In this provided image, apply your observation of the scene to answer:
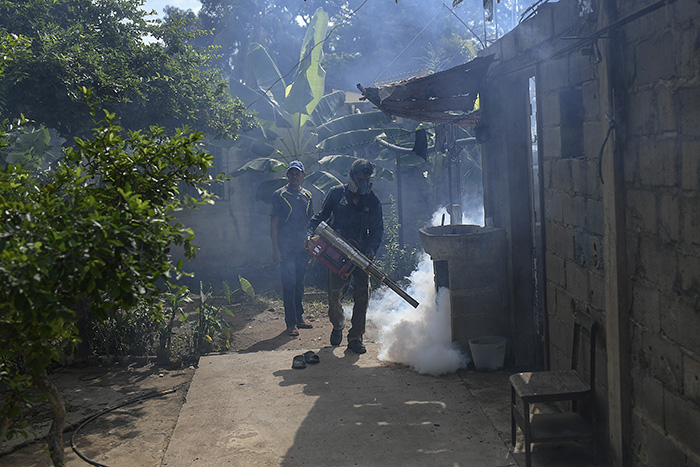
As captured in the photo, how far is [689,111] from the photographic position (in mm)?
3160

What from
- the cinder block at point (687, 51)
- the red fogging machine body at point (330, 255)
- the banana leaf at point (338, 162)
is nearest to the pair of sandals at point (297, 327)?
the red fogging machine body at point (330, 255)

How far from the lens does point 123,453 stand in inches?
195

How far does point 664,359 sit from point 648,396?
13.1 inches

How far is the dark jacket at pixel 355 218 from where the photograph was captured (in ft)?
23.9

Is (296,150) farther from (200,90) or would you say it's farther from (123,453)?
(123,453)

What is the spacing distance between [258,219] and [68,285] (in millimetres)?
12524

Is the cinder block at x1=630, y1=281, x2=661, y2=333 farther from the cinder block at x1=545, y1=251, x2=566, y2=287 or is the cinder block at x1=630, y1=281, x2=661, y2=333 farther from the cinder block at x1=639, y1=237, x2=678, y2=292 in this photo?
the cinder block at x1=545, y1=251, x2=566, y2=287

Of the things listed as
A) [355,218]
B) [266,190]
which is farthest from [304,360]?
[266,190]

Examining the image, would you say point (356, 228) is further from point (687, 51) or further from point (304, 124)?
point (304, 124)

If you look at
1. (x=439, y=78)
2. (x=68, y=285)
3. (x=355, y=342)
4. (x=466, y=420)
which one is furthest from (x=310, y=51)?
(x=68, y=285)

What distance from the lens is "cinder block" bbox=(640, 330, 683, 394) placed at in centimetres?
334

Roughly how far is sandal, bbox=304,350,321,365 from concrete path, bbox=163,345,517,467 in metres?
0.07

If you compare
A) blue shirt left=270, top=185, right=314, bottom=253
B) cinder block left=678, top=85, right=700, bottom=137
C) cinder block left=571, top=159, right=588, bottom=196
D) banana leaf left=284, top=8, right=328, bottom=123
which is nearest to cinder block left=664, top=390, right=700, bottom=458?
cinder block left=678, top=85, right=700, bottom=137

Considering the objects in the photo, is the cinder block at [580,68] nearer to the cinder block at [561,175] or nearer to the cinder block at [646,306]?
the cinder block at [561,175]
